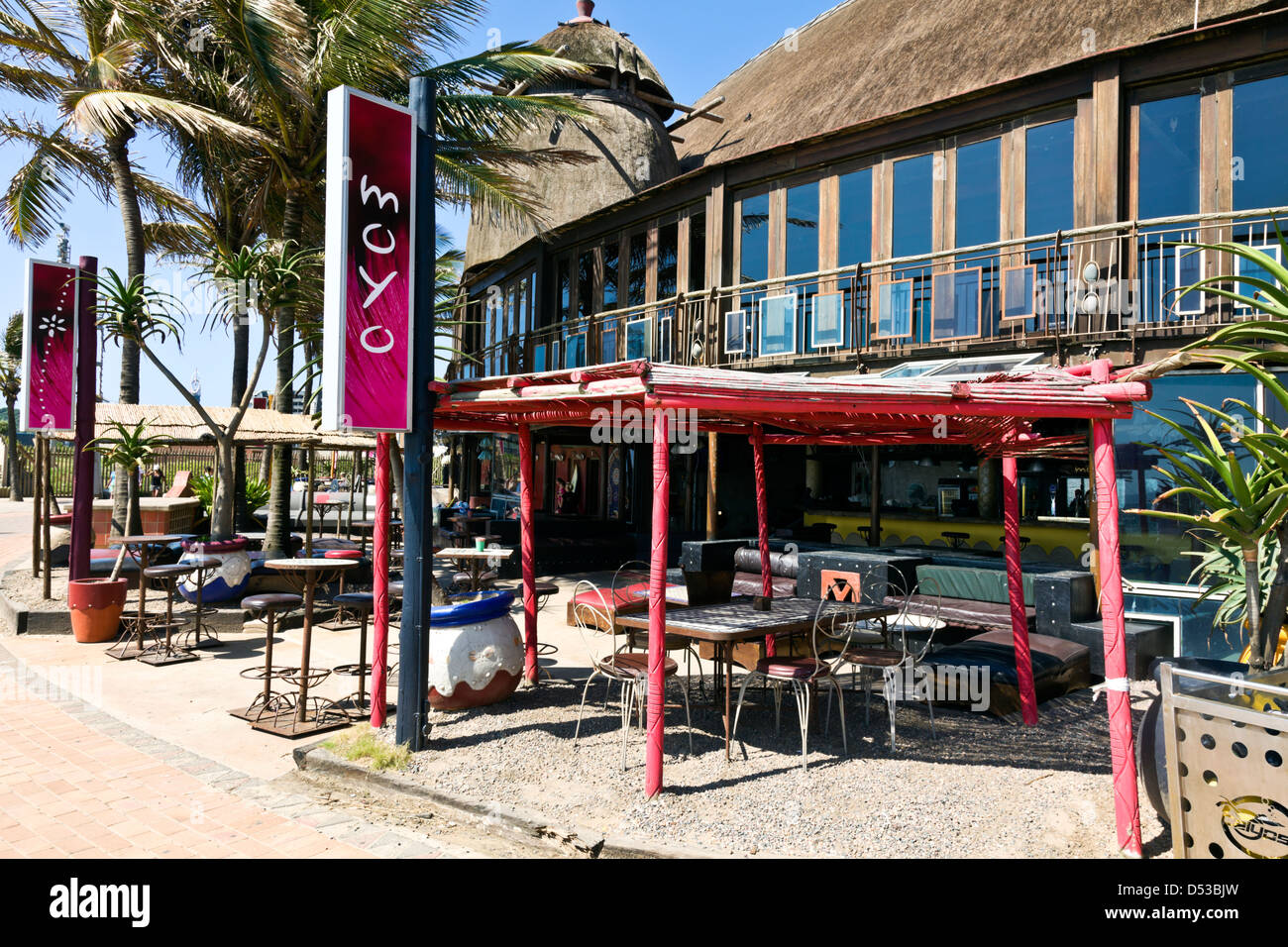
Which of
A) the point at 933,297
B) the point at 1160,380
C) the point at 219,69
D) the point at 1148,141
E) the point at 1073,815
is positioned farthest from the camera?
the point at 219,69

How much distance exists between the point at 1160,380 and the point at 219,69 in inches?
592

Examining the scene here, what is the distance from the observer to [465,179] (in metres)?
13.4

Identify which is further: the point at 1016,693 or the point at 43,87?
the point at 43,87

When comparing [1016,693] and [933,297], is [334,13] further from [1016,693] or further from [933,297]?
[1016,693]

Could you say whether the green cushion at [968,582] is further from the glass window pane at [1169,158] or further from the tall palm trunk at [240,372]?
the tall palm trunk at [240,372]

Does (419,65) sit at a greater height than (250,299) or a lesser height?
greater

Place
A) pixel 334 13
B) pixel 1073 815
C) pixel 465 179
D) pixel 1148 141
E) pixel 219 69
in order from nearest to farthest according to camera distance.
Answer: pixel 1073 815
pixel 1148 141
pixel 334 13
pixel 465 179
pixel 219 69

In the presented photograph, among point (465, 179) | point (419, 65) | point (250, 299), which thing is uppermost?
point (419, 65)

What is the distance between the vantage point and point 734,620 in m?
5.46

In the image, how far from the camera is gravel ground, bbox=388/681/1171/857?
4.05m

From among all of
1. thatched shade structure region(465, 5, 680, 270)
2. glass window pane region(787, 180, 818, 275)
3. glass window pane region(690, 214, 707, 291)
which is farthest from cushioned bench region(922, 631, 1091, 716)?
thatched shade structure region(465, 5, 680, 270)

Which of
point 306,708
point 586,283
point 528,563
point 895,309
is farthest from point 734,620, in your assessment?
point 586,283

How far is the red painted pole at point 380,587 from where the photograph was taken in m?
5.66

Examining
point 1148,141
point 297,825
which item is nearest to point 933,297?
point 1148,141
